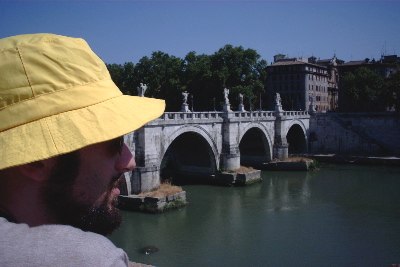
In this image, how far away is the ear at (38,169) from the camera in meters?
1.00

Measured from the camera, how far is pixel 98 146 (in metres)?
1.10

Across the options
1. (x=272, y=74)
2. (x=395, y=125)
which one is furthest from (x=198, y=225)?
(x=272, y=74)

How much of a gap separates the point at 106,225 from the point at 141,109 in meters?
0.35

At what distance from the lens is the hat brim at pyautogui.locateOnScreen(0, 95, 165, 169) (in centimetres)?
96

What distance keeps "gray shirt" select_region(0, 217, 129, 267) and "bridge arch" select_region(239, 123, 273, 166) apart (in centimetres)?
2916

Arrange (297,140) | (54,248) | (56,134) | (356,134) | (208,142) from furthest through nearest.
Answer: (297,140) → (356,134) → (208,142) → (56,134) → (54,248)

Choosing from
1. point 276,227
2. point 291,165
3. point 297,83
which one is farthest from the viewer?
point 297,83

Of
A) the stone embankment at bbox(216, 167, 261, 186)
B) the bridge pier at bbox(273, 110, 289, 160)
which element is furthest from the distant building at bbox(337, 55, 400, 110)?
the stone embankment at bbox(216, 167, 261, 186)

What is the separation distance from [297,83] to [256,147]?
71.1 feet

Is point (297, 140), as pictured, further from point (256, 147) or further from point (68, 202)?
point (68, 202)

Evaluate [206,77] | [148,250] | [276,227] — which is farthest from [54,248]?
Result: [206,77]

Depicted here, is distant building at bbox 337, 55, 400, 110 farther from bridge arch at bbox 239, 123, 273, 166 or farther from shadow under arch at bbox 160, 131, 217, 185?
shadow under arch at bbox 160, 131, 217, 185

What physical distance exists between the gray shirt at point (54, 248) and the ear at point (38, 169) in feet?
0.66

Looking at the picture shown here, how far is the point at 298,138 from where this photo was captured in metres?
36.8
